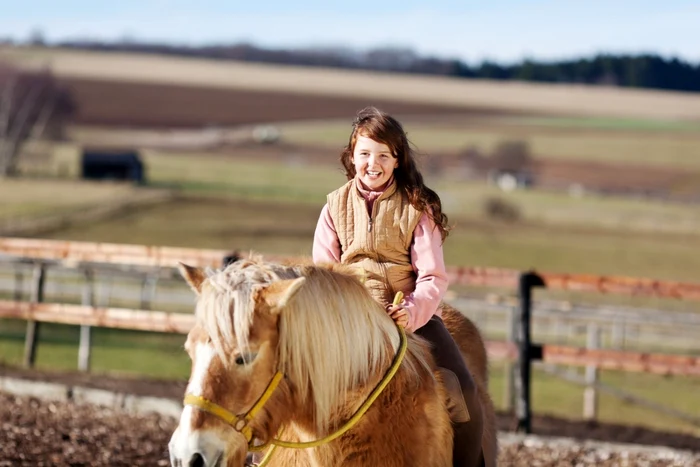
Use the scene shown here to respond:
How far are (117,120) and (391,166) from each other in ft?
276

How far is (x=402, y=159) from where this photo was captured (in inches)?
148

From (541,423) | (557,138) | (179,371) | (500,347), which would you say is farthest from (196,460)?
(557,138)

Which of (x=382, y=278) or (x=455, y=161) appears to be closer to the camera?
(x=382, y=278)

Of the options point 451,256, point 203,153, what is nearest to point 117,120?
point 203,153

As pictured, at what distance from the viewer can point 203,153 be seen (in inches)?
3312

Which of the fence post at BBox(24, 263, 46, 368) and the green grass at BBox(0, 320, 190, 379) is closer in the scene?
the fence post at BBox(24, 263, 46, 368)

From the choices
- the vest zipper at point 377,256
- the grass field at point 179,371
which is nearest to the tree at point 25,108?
the grass field at point 179,371

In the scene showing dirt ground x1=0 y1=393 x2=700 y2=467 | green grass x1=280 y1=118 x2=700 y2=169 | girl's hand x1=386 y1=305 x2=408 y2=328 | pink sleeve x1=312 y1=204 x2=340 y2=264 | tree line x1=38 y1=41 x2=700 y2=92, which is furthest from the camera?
tree line x1=38 y1=41 x2=700 y2=92

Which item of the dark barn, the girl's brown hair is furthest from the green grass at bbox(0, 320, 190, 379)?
the dark barn

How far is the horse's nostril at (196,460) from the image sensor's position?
9.15 feet

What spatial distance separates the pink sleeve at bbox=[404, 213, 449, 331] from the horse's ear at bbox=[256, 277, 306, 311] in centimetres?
68

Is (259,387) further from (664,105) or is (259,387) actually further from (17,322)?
(664,105)

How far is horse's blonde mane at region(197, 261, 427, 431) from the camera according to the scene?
293cm

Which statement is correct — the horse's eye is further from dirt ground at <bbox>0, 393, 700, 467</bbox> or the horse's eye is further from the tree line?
the tree line
